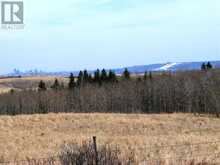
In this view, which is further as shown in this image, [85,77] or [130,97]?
[85,77]

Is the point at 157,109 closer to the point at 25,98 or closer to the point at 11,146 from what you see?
the point at 25,98

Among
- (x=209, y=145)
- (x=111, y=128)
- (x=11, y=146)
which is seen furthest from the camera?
(x=111, y=128)

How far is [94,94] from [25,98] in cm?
1411

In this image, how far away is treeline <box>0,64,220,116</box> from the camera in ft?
264

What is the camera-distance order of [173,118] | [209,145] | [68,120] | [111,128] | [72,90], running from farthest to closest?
1. [72,90]
2. [173,118]
3. [68,120]
4. [111,128]
5. [209,145]

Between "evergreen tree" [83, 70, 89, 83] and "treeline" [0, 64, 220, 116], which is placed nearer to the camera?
"treeline" [0, 64, 220, 116]

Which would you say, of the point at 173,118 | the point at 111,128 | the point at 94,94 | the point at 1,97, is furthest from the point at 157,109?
the point at 111,128

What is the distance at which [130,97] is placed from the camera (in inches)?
3418

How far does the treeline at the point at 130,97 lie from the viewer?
80.4m

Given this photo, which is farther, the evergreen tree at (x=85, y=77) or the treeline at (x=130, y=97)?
the evergreen tree at (x=85, y=77)

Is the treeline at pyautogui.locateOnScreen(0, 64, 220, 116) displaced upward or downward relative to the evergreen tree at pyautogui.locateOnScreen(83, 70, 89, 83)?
downward

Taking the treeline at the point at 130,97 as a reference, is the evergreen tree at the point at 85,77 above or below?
above

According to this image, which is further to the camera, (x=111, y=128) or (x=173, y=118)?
(x=173, y=118)

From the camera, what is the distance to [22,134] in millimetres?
33344
